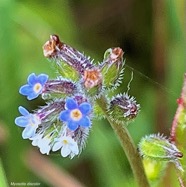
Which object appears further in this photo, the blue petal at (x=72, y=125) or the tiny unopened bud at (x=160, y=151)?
the tiny unopened bud at (x=160, y=151)

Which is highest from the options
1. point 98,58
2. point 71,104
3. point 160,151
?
point 98,58

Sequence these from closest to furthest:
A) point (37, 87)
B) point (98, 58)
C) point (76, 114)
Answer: point (76, 114) < point (37, 87) < point (98, 58)

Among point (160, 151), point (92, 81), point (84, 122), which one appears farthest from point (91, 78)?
point (160, 151)

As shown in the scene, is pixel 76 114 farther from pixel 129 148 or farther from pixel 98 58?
pixel 98 58

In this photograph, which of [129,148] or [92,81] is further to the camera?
[129,148]

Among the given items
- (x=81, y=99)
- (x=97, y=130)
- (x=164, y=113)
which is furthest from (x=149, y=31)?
(x=81, y=99)

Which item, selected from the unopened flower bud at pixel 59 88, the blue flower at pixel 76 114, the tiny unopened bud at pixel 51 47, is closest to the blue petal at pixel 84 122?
the blue flower at pixel 76 114

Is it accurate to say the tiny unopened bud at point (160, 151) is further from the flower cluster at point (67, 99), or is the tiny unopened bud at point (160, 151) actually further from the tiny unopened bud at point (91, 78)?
the tiny unopened bud at point (91, 78)

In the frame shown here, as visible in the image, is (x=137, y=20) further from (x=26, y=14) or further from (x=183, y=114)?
(x=183, y=114)
